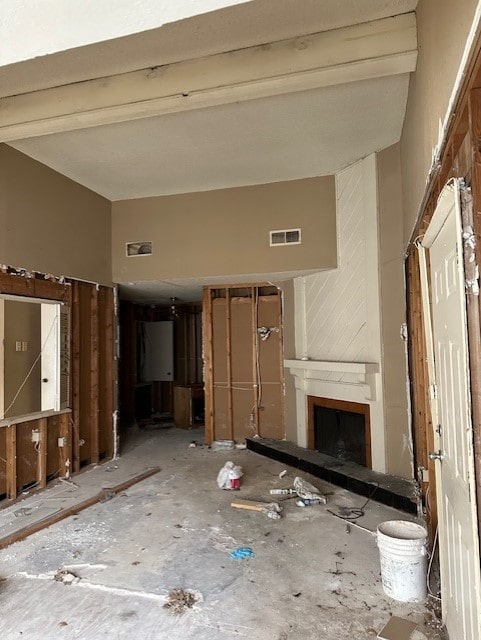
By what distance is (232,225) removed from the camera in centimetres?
526

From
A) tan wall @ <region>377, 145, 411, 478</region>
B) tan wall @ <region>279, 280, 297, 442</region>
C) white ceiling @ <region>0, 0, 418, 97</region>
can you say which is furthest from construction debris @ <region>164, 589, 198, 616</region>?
Result: tan wall @ <region>279, 280, 297, 442</region>

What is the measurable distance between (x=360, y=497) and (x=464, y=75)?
364 centimetres

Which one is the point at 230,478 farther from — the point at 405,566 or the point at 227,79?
the point at 227,79

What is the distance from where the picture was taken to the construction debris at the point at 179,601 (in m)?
2.34

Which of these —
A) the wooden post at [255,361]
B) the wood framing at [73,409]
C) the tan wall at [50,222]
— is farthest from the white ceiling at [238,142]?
the wooden post at [255,361]

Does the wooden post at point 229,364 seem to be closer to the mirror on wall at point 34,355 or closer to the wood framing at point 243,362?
the wood framing at point 243,362

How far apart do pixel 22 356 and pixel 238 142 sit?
127 inches

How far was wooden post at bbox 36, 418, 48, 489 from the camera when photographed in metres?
4.39

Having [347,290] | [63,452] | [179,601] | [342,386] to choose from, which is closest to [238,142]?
[347,290]

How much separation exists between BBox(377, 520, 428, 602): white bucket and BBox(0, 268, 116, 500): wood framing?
3.41 meters

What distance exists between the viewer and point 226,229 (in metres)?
5.29

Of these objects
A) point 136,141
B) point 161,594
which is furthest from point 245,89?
point 161,594

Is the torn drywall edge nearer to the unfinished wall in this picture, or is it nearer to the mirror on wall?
the unfinished wall

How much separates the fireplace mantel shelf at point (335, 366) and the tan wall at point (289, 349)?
0.28 metres
